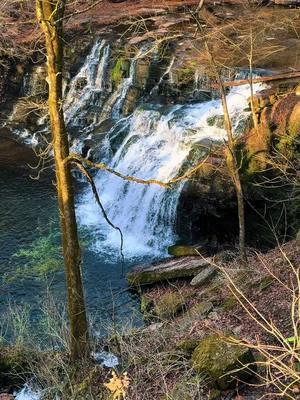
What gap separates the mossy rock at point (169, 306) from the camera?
9945mm

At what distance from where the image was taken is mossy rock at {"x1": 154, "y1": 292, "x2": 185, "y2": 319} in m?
9.95

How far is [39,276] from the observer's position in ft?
39.1

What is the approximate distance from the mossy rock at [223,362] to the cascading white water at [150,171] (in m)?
6.93

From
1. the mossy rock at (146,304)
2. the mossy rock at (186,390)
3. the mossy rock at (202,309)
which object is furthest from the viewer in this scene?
the mossy rock at (146,304)

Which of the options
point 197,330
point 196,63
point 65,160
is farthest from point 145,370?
point 196,63

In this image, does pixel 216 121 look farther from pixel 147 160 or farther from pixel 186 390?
pixel 186 390

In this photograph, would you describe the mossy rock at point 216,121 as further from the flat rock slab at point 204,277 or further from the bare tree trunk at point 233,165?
the flat rock slab at point 204,277

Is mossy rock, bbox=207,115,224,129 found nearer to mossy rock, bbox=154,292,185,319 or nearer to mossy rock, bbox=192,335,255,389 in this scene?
mossy rock, bbox=154,292,185,319

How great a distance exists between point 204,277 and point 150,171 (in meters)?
4.34

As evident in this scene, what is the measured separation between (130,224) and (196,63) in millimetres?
5991

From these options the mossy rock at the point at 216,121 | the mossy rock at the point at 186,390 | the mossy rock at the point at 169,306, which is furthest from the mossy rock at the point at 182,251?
the mossy rock at the point at 186,390

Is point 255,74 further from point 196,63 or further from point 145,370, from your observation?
point 145,370

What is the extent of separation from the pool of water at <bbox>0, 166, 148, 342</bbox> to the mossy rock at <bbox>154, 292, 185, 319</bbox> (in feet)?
1.65

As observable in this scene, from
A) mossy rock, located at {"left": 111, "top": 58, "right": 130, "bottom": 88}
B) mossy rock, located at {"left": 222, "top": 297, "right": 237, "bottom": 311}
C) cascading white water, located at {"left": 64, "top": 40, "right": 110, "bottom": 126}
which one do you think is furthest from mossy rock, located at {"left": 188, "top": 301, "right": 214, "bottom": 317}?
mossy rock, located at {"left": 111, "top": 58, "right": 130, "bottom": 88}
